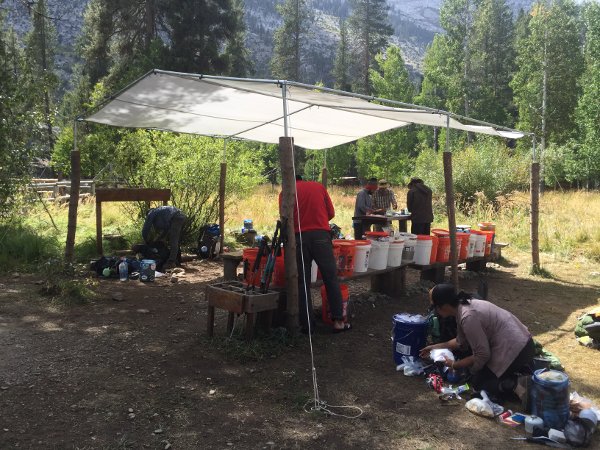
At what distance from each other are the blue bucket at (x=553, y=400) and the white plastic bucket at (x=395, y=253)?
11.8 ft

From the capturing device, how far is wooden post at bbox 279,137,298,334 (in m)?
5.28

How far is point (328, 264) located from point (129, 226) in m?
6.89

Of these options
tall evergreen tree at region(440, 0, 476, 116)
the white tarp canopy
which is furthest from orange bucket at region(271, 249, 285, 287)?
tall evergreen tree at region(440, 0, 476, 116)

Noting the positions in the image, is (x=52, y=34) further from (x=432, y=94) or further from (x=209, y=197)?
(x=209, y=197)

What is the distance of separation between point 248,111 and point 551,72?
2842 centimetres

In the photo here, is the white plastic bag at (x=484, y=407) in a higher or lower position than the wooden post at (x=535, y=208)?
lower

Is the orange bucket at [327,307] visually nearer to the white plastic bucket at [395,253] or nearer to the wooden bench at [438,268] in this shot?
the white plastic bucket at [395,253]

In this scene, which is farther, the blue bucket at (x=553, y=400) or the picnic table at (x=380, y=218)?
the picnic table at (x=380, y=218)

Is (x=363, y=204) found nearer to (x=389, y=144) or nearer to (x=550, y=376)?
(x=550, y=376)

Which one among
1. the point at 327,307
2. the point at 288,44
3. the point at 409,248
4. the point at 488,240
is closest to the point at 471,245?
the point at 488,240

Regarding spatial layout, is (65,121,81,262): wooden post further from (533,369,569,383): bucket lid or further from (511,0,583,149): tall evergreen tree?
(511,0,583,149): tall evergreen tree

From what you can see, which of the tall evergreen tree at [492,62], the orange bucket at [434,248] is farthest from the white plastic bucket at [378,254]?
the tall evergreen tree at [492,62]

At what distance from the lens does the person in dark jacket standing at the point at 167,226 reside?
9062mm

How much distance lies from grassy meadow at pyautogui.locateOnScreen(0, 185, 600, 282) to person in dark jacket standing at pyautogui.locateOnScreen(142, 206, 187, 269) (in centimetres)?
135
